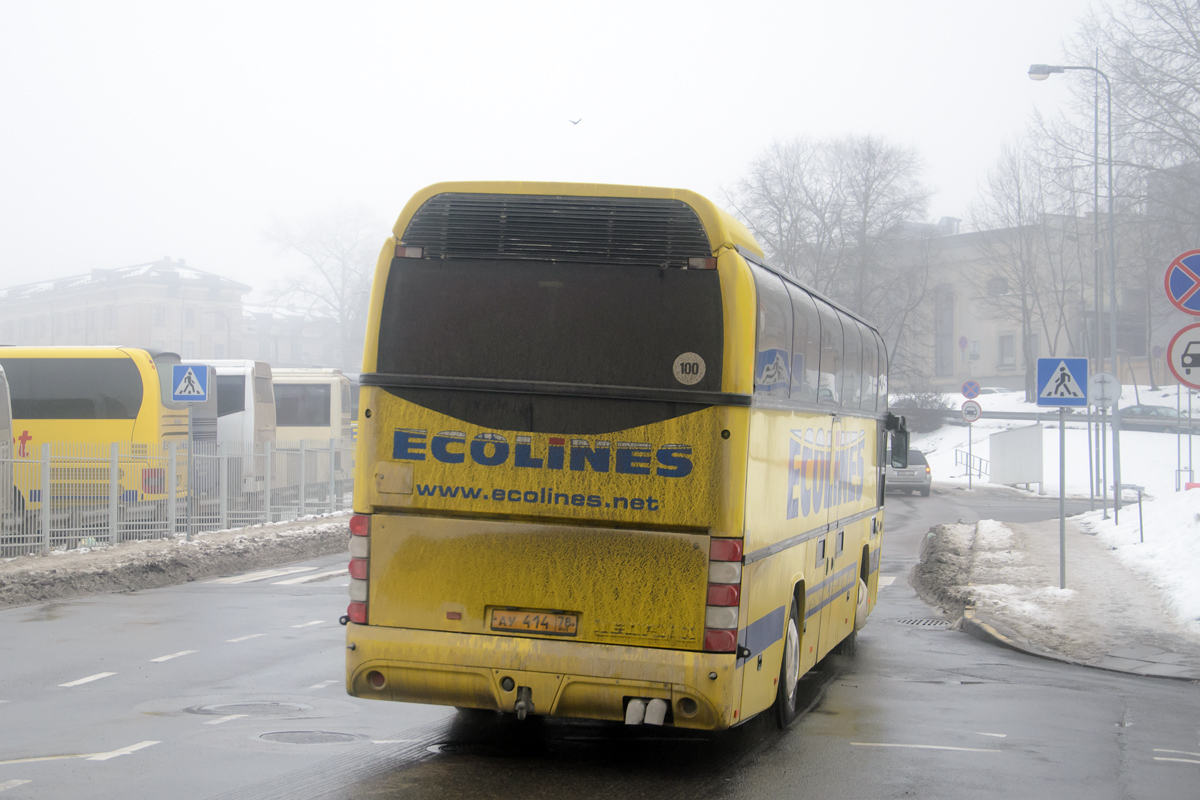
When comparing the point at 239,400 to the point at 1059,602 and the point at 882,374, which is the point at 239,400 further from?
the point at 882,374

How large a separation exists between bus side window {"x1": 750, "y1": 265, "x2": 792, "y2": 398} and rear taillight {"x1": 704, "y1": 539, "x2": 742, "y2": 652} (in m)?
0.88

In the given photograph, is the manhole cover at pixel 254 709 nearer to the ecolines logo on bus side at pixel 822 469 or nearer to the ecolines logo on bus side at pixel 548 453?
the ecolines logo on bus side at pixel 548 453

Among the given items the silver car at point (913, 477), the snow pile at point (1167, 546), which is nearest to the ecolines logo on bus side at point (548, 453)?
the snow pile at point (1167, 546)

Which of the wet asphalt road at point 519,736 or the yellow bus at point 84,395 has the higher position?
the yellow bus at point 84,395

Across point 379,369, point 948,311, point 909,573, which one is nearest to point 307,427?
point 909,573

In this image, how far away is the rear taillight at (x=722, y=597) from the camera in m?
6.52

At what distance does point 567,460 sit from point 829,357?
3.17 metres

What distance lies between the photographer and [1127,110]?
1462 inches

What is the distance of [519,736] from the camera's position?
25.4ft

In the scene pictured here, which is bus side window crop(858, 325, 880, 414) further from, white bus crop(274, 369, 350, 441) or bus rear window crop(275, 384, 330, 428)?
bus rear window crop(275, 384, 330, 428)

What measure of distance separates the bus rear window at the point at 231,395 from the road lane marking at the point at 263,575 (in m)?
16.1

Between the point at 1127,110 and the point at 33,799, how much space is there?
37.6 meters

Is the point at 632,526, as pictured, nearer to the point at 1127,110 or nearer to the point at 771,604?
the point at 771,604

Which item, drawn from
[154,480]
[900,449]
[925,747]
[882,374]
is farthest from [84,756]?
[154,480]
